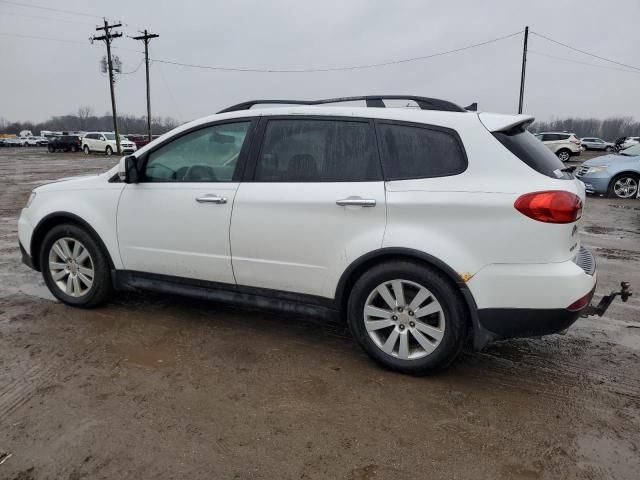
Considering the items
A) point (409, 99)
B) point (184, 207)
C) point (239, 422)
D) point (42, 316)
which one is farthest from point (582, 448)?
point (42, 316)

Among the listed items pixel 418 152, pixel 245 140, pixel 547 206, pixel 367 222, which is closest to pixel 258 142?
pixel 245 140

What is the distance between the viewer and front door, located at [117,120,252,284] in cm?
375

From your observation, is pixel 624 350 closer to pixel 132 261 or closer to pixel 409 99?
pixel 409 99

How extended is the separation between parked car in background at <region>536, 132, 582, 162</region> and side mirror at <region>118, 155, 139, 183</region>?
29269mm

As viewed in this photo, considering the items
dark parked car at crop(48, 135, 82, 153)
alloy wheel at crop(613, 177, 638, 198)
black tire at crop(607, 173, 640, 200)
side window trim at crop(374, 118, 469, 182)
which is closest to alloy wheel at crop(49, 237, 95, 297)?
side window trim at crop(374, 118, 469, 182)

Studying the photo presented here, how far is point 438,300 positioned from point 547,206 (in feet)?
2.72

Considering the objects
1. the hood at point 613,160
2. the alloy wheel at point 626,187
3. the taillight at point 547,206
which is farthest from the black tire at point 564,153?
the taillight at point 547,206

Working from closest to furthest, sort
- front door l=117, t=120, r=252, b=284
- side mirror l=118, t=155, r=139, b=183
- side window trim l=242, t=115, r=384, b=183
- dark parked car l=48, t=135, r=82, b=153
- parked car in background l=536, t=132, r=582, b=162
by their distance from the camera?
side window trim l=242, t=115, r=384, b=183 < front door l=117, t=120, r=252, b=284 < side mirror l=118, t=155, r=139, b=183 < parked car in background l=536, t=132, r=582, b=162 < dark parked car l=48, t=135, r=82, b=153

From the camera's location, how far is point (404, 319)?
127 inches

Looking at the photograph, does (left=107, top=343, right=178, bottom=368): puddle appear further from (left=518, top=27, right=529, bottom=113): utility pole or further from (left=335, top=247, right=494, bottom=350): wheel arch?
(left=518, top=27, right=529, bottom=113): utility pole

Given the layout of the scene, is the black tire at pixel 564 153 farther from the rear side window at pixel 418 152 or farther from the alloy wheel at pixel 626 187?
the rear side window at pixel 418 152

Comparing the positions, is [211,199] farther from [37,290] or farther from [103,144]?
[103,144]

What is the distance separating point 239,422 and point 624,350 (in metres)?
2.89

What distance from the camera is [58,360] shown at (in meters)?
3.49
